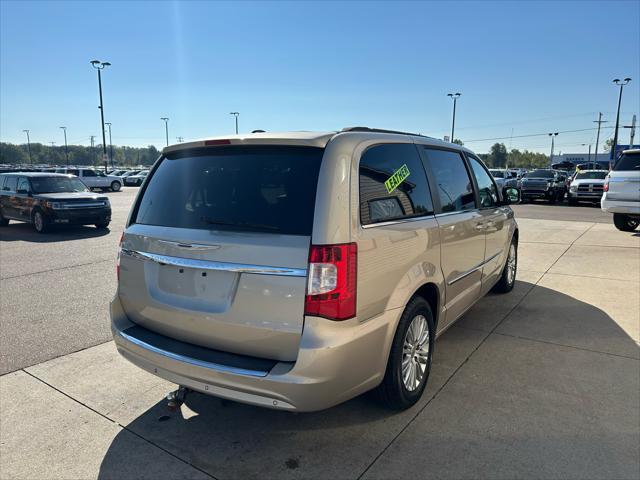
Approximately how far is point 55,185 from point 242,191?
12.6 meters

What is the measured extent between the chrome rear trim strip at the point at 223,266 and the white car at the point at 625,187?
10.9m

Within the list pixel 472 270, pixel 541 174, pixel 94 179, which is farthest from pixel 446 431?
pixel 94 179

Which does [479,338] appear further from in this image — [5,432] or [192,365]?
[5,432]

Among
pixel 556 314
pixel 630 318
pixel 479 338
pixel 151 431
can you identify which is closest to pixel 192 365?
pixel 151 431

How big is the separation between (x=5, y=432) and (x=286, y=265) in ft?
7.38

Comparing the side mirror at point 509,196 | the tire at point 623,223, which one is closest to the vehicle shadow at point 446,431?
the side mirror at point 509,196

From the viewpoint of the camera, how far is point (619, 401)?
3209mm

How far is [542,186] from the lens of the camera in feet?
77.2

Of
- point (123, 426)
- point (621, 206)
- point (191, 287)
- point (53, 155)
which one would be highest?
point (53, 155)

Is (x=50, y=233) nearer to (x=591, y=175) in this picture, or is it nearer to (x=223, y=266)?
(x=223, y=266)

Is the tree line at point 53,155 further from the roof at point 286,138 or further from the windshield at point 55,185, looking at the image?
the roof at point 286,138

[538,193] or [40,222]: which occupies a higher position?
[538,193]

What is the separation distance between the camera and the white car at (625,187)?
1028cm

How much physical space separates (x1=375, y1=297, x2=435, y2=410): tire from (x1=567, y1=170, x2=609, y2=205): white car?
2191 centimetres
